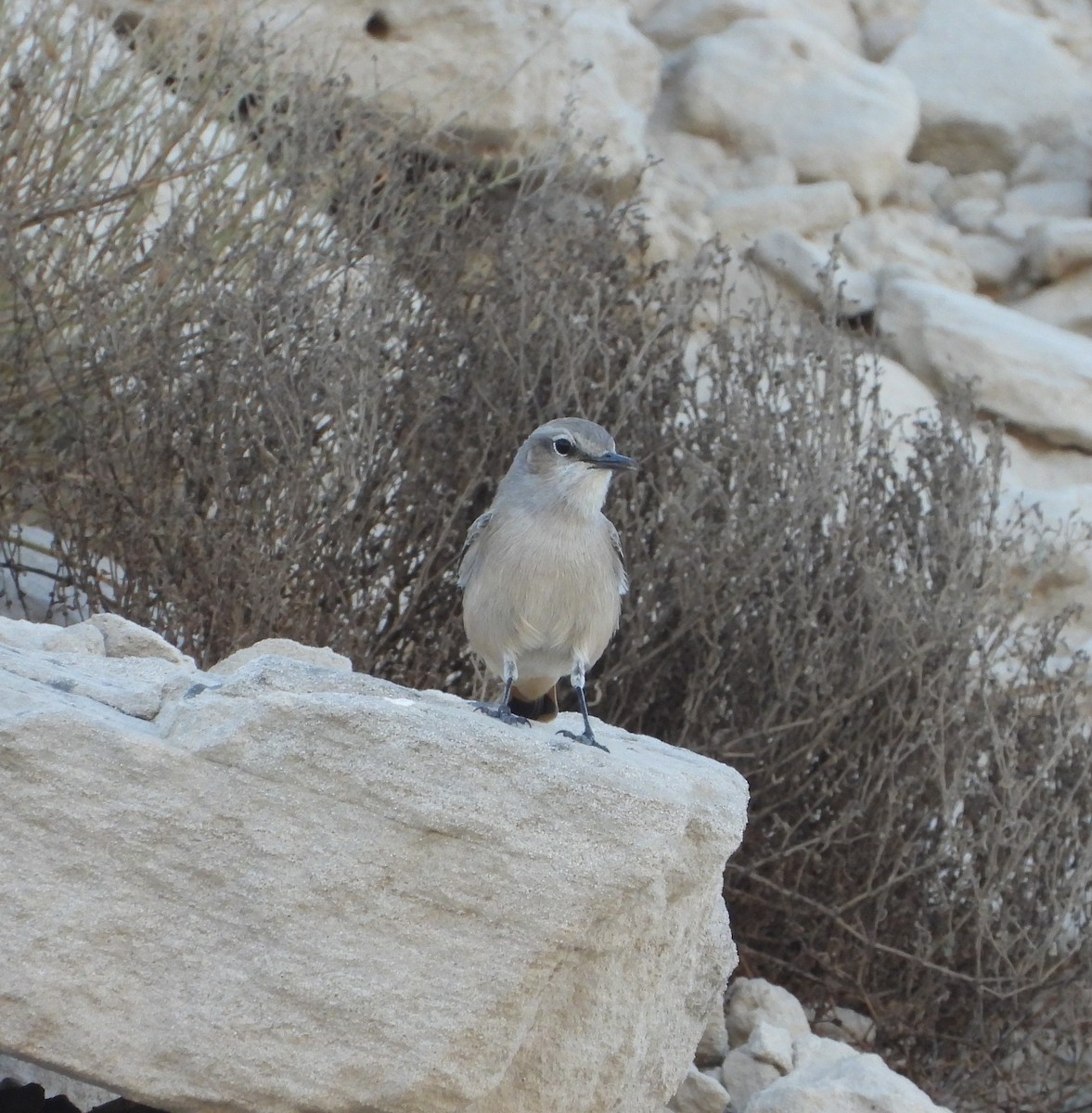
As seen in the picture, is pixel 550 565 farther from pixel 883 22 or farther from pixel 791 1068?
pixel 883 22

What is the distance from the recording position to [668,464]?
591 cm

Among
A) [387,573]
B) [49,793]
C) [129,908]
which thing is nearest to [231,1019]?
[129,908]

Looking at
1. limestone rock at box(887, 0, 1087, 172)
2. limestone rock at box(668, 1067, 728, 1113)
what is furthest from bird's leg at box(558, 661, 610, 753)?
limestone rock at box(887, 0, 1087, 172)

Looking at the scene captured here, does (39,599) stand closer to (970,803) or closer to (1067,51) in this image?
(970,803)

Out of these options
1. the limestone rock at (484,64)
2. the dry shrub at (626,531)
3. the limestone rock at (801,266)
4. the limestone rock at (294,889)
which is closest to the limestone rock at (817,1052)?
the dry shrub at (626,531)

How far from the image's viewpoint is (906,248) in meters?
9.16

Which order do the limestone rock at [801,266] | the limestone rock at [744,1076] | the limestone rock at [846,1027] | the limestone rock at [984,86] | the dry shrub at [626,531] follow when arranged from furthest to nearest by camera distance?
1. the limestone rock at [984,86]
2. the limestone rock at [801,266]
3. the limestone rock at [846,1027]
4. the dry shrub at [626,531]
5. the limestone rock at [744,1076]

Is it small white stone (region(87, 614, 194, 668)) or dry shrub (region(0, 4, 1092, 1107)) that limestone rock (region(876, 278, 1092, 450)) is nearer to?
dry shrub (region(0, 4, 1092, 1107))

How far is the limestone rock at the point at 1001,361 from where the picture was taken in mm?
8305

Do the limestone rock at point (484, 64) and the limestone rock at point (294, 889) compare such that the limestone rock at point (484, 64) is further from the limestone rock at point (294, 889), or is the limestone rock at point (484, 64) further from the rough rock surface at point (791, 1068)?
the limestone rock at point (294, 889)

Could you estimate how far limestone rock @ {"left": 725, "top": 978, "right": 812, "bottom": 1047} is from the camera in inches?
199

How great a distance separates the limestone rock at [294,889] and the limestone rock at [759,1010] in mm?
2286

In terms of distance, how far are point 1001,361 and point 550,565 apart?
5.42m

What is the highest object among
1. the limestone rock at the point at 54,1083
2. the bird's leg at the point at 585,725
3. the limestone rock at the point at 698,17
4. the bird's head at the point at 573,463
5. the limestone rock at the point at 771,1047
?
the bird's head at the point at 573,463
